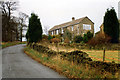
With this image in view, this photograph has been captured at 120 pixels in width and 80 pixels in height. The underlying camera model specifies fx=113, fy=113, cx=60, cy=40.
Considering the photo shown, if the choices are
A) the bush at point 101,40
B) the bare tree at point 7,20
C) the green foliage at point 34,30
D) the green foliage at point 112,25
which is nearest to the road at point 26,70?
the green foliage at point 34,30

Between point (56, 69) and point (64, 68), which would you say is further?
point (56, 69)

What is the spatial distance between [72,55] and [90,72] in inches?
96.1

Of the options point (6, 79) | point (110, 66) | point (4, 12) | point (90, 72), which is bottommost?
point (6, 79)

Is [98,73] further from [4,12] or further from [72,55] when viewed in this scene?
[4,12]

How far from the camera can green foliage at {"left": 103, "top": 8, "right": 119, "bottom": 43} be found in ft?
→ 53.2

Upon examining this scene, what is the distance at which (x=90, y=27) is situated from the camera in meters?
35.4

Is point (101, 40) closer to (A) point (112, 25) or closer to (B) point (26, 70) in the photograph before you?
(A) point (112, 25)

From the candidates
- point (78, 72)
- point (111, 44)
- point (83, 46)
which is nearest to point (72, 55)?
point (78, 72)

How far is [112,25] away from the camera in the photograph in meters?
16.4

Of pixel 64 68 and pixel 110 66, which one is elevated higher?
pixel 110 66

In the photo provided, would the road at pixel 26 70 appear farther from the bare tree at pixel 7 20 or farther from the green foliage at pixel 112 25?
the bare tree at pixel 7 20

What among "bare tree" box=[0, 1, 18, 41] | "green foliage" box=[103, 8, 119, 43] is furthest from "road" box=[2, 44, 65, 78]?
"bare tree" box=[0, 1, 18, 41]

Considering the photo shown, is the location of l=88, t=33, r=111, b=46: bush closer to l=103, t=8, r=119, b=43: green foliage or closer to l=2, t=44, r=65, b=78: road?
l=103, t=8, r=119, b=43: green foliage

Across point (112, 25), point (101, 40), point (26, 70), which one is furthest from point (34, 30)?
point (112, 25)
